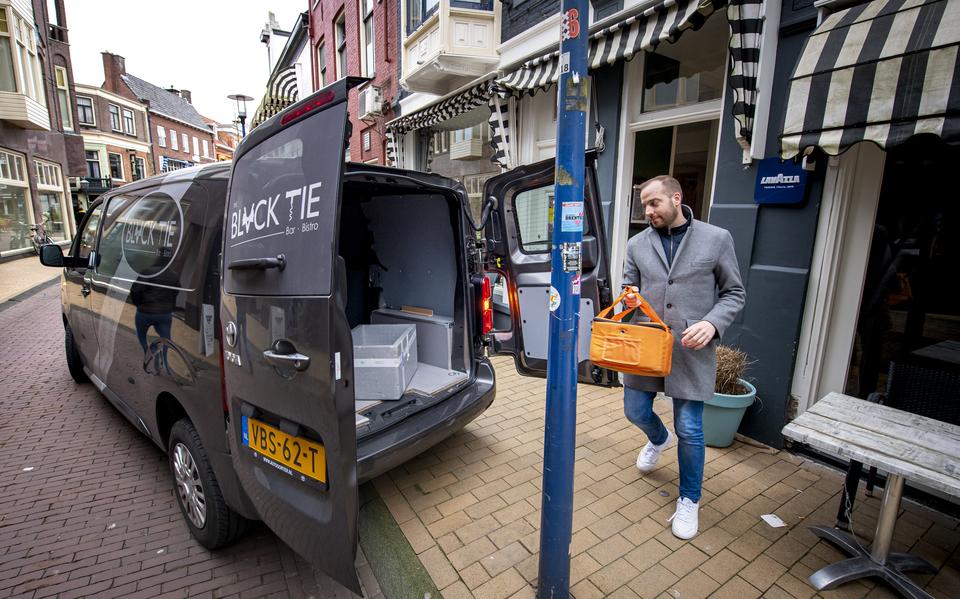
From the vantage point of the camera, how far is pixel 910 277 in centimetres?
297

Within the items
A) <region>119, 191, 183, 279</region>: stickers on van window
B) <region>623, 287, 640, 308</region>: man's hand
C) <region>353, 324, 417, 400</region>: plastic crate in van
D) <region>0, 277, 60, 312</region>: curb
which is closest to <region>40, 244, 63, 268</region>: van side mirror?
<region>119, 191, 183, 279</region>: stickers on van window

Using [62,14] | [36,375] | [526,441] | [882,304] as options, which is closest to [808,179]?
[882,304]

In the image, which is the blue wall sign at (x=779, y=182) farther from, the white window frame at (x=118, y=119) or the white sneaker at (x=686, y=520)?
the white window frame at (x=118, y=119)

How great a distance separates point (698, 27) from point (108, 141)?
136 ft

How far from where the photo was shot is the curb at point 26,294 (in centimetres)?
886

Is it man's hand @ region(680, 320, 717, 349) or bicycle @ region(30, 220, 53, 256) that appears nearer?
man's hand @ region(680, 320, 717, 349)

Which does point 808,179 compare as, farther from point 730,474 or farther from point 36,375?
point 36,375

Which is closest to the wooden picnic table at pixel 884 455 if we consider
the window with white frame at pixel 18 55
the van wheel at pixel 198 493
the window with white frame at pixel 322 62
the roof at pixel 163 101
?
the van wheel at pixel 198 493

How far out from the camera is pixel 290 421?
66.5 inches

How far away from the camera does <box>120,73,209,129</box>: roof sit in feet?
121

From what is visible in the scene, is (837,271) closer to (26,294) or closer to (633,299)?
(633,299)

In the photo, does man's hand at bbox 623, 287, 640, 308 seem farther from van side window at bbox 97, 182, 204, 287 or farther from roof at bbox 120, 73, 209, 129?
roof at bbox 120, 73, 209, 129

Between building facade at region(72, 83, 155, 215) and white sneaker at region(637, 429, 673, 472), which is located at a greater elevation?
building facade at region(72, 83, 155, 215)

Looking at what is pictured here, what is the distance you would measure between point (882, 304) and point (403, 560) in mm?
3450
